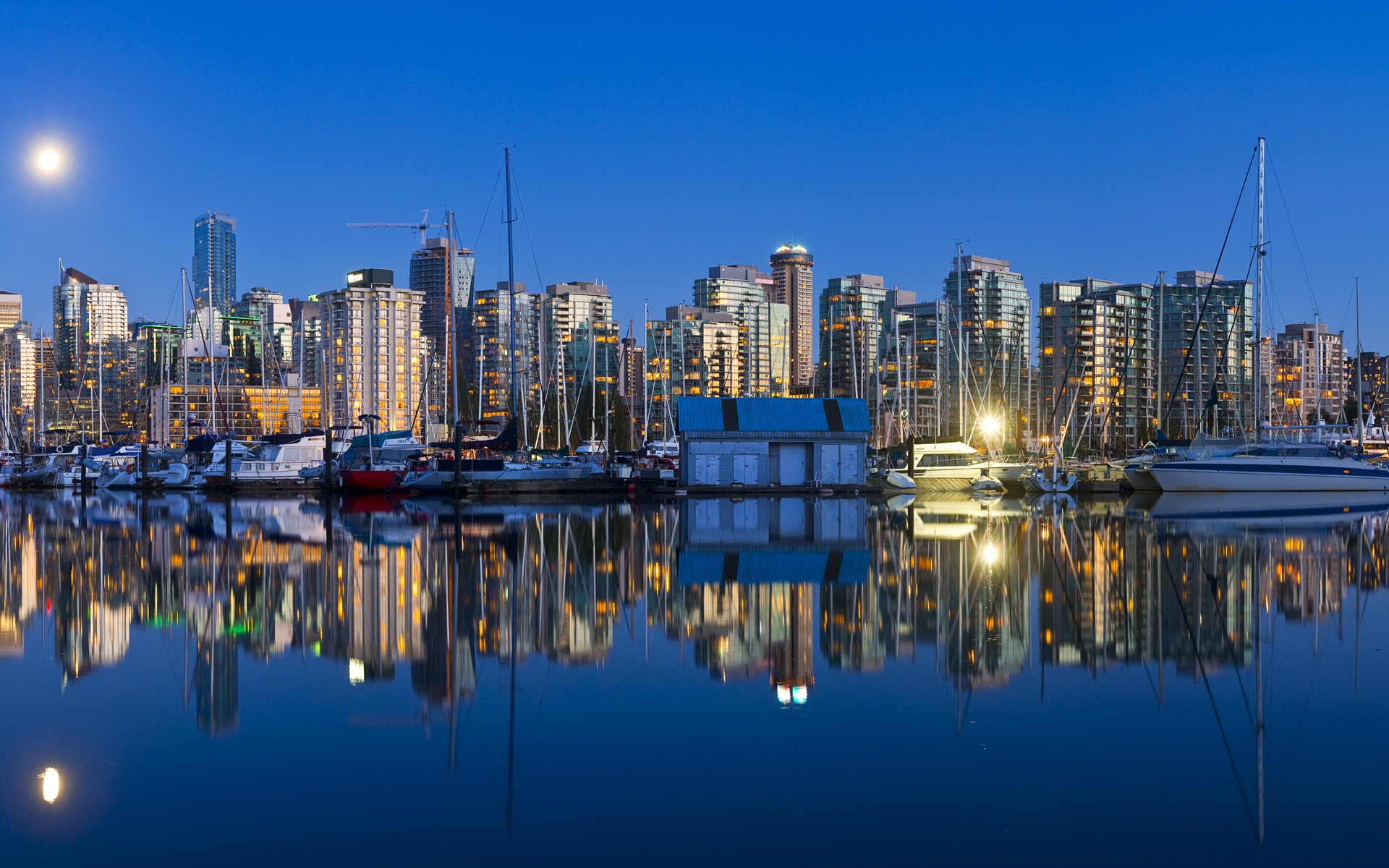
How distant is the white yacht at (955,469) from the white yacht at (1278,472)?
7.57 metres

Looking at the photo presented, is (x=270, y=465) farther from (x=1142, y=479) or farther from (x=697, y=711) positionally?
(x=697, y=711)

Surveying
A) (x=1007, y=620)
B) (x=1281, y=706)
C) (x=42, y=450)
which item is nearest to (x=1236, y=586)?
(x=1007, y=620)

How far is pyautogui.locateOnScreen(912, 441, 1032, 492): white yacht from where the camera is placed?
64.9m

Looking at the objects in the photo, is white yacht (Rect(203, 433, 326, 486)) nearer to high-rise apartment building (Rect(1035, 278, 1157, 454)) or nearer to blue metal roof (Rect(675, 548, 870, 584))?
blue metal roof (Rect(675, 548, 870, 584))

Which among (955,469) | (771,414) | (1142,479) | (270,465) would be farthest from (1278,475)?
(270,465)

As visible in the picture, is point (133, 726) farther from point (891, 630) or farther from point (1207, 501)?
point (1207, 501)

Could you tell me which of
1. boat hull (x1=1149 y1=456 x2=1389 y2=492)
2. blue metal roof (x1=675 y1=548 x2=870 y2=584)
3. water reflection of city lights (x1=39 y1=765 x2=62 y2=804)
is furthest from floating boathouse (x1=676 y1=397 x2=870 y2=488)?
water reflection of city lights (x1=39 y1=765 x2=62 y2=804)

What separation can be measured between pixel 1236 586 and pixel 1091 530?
14051mm

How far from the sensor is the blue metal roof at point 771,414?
196 ft

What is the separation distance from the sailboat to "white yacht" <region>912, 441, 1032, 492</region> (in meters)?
Result: 7.08

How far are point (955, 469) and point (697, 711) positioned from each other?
5412 centimetres

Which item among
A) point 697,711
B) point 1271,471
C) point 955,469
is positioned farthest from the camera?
point 955,469

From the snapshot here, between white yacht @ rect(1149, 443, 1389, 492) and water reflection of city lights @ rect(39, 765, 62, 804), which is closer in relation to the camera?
water reflection of city lights @ rect(39, 765, 62, 804)

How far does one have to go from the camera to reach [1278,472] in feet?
196
